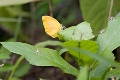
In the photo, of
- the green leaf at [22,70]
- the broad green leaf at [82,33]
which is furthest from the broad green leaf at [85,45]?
the green leaf at [22,70]

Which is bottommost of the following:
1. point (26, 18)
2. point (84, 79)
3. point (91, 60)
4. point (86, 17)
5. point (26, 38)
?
point (84, 79)

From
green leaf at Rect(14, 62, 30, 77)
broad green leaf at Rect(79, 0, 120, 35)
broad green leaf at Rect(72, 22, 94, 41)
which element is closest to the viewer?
broad green leaf at Rect(72, 22, 94, 41)

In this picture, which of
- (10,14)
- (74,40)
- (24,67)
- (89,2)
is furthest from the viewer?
(10,14)

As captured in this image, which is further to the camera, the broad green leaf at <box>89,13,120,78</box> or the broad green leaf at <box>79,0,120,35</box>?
the broad green leaf at <box>79,0,120,35</box>

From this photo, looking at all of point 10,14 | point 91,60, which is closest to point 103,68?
point 91,60

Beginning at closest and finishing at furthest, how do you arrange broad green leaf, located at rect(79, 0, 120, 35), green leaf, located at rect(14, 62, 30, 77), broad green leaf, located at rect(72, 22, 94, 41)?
broad green leaf, located at rect(72, 22, 94, 41) < broad green leaf, located at rect(79, 0, 120, 35) < green leaf, located at rect(14, 62, 30, 77)

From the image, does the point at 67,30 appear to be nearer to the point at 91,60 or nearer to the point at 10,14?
the point at 91,60

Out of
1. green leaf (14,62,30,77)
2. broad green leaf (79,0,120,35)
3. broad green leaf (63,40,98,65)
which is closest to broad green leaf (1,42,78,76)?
broad green leaf (63,40,98,65)

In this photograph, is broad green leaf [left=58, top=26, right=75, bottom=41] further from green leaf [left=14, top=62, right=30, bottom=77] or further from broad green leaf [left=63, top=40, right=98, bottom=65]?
green leaf [left=14, top=62, right=30, bottom=77]
